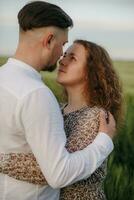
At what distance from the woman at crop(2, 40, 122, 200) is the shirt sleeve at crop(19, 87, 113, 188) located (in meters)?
0.30

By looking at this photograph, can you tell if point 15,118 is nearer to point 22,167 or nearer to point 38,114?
point 38,114

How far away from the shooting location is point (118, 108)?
2.29m

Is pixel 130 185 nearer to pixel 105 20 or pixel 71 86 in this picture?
pixel 105 20

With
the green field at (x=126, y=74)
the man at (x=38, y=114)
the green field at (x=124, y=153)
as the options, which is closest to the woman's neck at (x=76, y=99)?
the man at (x=38, y=114)

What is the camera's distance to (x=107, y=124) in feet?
6.79

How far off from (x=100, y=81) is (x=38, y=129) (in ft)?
1.84

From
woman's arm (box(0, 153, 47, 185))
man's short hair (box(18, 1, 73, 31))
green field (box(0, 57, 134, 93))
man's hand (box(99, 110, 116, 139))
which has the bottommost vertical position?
green field (box(0, 57, 134, 93))

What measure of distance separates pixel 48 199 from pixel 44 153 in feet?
0.89

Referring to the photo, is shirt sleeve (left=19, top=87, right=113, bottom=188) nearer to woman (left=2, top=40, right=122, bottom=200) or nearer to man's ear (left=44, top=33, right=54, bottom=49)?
man's ear (left=44, top=33, right=54, bottom=49)

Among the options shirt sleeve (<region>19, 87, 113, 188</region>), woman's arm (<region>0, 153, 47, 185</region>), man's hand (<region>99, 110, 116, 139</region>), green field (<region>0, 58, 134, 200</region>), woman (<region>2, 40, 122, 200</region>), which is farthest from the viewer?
green field (<region>0, 58, 134, 200</region>)

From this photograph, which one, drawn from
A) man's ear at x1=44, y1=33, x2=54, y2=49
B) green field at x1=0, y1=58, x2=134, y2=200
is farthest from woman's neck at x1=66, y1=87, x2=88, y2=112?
green field at x1=0, y1=58, x2=134, y2=200

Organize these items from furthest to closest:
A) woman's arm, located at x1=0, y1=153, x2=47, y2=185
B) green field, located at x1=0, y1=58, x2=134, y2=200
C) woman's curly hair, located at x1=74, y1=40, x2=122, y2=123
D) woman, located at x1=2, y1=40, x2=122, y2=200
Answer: green field, located at x1=0, y1=58, x2=134, y2=200, woman's curly hair, located at x1=74, y1=40, x2=122, y2=123, woman, located at x1=2, y1=40, x2=122, y2=200, woman's arm, located at x1=0, y1=153, x2=47, y2=185

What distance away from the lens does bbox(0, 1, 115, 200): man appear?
5.73ft

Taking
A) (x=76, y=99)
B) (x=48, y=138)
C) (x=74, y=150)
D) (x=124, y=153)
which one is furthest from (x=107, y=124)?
(x=124, y=153)
